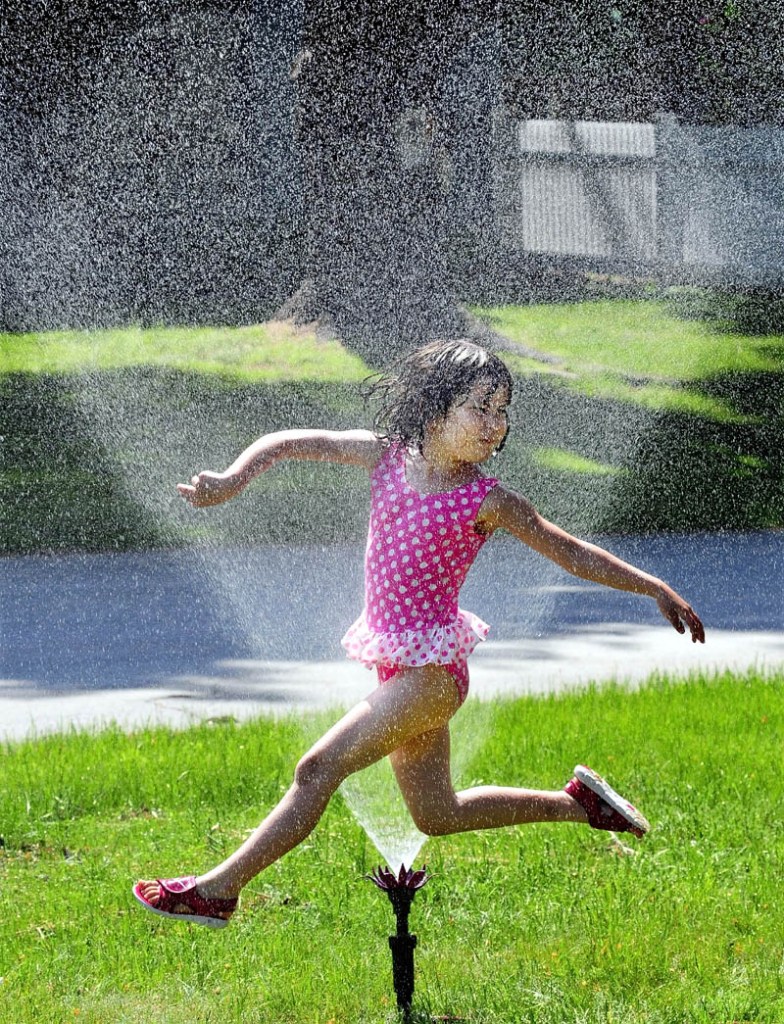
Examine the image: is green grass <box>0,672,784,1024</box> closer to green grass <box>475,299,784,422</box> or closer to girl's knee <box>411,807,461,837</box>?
girl's knee <box>411,807,461,837</box>

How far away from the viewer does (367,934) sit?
3.50 metres

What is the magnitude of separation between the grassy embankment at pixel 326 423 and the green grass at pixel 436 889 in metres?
4.76

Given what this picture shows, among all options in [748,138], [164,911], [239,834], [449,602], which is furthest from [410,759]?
[748,138]

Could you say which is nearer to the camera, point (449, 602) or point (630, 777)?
point (449, 602)

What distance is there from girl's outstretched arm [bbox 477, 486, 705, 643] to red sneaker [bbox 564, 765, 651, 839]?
1.89ft

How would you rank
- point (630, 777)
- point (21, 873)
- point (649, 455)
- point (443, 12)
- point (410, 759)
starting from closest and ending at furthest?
1. point (410, 759)
2. point (21, 873)
3. point (630, 777)
4. point (443, 12)
5. point (649, 455)

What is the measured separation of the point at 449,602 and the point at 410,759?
0.33m

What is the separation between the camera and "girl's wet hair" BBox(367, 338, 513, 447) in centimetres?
300

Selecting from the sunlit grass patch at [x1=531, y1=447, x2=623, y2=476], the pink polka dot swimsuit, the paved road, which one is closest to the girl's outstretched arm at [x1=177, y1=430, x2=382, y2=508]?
the pink polka dot swimsuit

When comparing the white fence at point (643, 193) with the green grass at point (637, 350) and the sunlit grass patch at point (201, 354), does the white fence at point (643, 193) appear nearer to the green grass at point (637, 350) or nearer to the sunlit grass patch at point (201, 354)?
the green grass at point (637, 350)

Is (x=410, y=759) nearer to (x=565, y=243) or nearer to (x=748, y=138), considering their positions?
(x=565, y=243)

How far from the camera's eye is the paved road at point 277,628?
19.5 ft

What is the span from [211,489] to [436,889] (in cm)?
135

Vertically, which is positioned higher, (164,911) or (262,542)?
(164,911)
